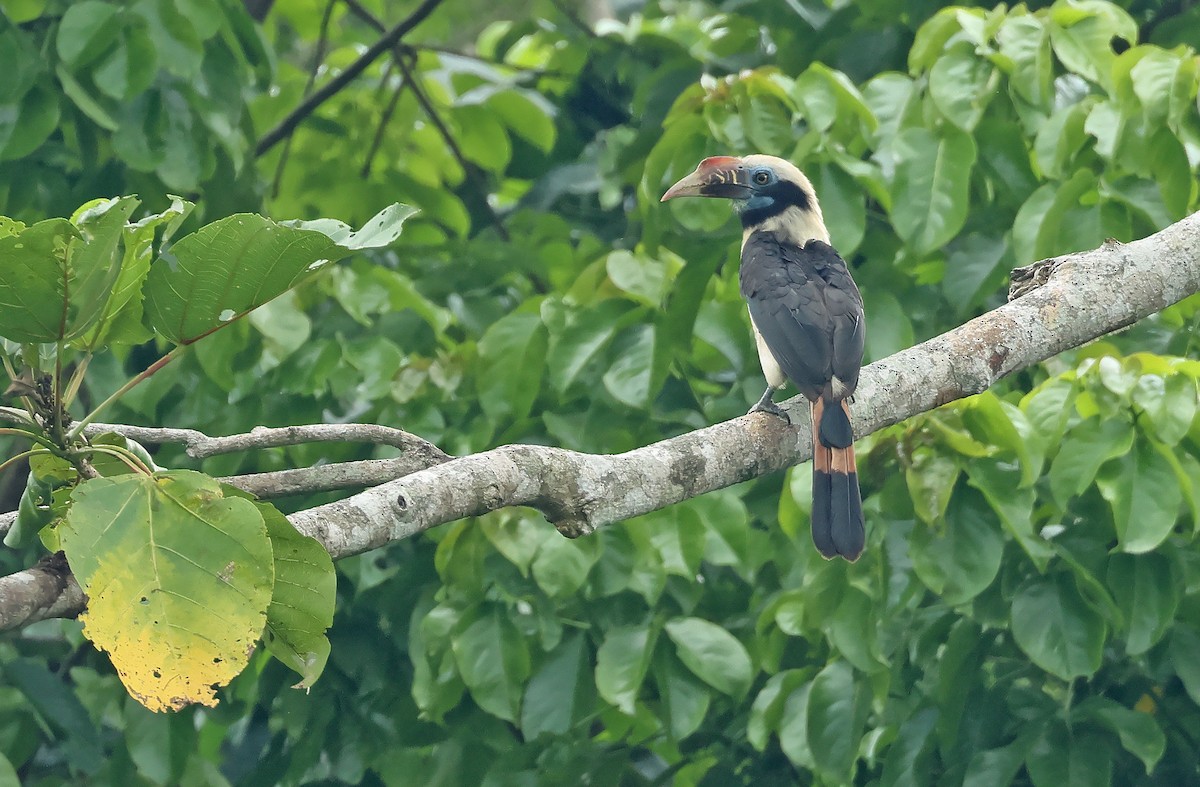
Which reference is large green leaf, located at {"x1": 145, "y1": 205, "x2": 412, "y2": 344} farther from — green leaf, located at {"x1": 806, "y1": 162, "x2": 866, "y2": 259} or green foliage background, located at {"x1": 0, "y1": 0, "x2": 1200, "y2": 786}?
green leaf, located at {"x1": 806, "y1": 162, "x2": 866, "y2": 259}

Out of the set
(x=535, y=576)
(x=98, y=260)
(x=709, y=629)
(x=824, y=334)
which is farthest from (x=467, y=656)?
(x=98, y=260)

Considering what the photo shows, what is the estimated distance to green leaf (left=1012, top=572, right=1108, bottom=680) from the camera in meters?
2.89

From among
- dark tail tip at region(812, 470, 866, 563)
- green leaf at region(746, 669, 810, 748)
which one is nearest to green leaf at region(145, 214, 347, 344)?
dark tail tip at region(812, 470, 866, 563)

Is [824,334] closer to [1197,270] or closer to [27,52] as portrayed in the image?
[1197,270]

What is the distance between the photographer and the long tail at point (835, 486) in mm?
2943

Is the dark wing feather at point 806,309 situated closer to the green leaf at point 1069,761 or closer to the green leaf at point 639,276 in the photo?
the green leaf at point 639,276

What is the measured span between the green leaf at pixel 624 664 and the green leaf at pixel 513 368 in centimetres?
65

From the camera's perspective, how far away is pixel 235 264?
171cm

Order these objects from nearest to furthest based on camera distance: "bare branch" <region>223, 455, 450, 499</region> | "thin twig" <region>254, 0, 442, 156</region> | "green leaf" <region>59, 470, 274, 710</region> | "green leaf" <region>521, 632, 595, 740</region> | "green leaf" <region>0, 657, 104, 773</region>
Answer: "green leaf" <region>59, 470, 274, 710</region>
"bare branch" <region>223, 455, 450, 499</region>
"green leaf" <region>521, 632, 595, 740</region>
"green leaf" <region>0, 657, 104, 773</region>
"thin twig" <region>254, 0, 442, 156</region>

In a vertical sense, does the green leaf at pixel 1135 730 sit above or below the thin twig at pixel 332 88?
Answer: below

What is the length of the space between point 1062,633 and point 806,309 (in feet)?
3.61

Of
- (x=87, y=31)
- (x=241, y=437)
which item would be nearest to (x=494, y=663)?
(x=241, y=437)

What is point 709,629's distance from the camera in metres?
3.25

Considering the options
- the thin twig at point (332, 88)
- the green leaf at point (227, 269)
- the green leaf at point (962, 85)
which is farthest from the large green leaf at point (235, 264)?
the thin twig at point (332, 88)
